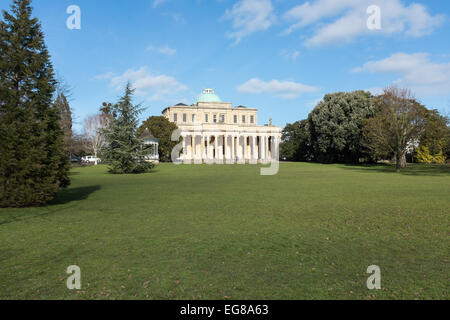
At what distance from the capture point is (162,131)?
63125 millimetres

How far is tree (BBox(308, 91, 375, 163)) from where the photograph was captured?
174 feet

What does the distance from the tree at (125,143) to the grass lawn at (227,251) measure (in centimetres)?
2336

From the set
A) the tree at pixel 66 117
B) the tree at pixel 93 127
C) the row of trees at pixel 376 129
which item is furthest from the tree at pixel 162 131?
the row of trees at pixel 376 129

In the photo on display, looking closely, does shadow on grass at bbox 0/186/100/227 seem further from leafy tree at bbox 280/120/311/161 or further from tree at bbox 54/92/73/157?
leafy tree at bbox 280/120/311/161

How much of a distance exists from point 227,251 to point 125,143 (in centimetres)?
3130

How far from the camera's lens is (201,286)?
4.82 m

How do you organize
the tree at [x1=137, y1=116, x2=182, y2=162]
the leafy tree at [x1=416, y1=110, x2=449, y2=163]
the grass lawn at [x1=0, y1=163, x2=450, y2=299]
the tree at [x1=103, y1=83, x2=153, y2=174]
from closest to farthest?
1. the grass lawn at [x1=0, y1=163, x2=450, y2=299]
2. the tree at [x1=103, y1=83, x2=153, y2=174]
3. the leafy tree at [x1=416, y1=110, x2=449, y2=163]
4. the tree at [x1=137, y1=116, x2=182, y2=162]

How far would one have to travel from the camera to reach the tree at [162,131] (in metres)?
62.6

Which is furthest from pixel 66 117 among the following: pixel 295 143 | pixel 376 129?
pixel 295 143

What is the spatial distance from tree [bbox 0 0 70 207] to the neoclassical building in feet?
165

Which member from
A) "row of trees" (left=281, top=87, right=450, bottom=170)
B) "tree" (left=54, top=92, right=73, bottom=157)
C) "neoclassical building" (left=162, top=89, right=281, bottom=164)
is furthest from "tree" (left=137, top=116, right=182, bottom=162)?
"row of trees" (left=281, top=87, right=450, bottom=170)

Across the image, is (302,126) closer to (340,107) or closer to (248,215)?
(340,107)

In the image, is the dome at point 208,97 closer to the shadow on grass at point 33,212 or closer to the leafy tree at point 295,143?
the leafy tree at point 295,143

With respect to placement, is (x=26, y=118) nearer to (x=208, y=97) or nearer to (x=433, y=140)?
(x=433, y=140)
